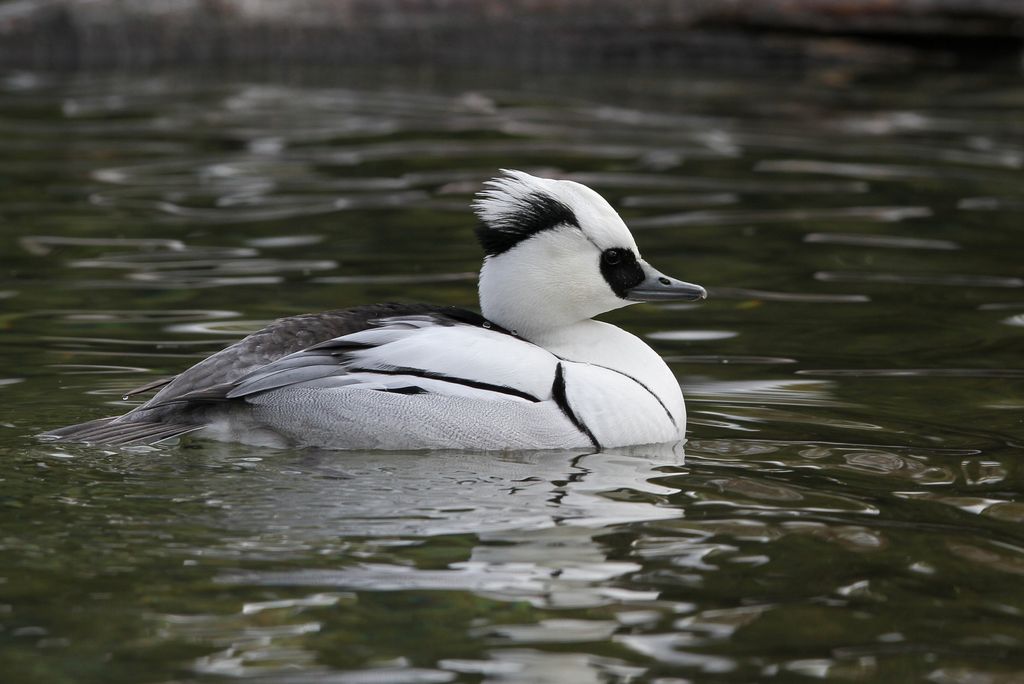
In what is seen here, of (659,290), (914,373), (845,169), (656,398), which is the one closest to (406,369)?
(656,398)

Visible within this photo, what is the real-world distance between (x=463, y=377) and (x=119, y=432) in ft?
3.50

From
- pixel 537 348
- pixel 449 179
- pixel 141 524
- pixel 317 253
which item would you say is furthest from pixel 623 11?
pixel 141 524

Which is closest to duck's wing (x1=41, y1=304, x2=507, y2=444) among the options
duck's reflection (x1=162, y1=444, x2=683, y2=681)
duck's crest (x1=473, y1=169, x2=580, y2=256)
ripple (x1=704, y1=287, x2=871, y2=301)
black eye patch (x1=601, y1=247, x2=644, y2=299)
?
duck's reflection (x1=162, y1=444, x2=683, y2=681)

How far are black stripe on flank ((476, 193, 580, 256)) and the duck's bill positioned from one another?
1.20ft

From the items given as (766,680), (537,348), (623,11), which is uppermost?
(623,11)

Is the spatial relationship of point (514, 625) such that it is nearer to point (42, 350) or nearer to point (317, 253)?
point (42, 350)

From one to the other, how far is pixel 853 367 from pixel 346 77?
30.8 feet

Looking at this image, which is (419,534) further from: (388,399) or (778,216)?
(778,216)

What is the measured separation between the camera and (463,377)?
5.00 meters

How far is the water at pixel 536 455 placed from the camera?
3.58 meters

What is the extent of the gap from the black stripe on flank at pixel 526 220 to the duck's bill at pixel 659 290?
366mm

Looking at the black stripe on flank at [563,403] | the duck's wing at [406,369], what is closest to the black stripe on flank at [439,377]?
the duck's wing at [406,369]

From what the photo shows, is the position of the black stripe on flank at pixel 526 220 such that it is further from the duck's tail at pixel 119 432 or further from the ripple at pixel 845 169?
the ripple at pixel 845 169

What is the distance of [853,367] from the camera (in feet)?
22.0
